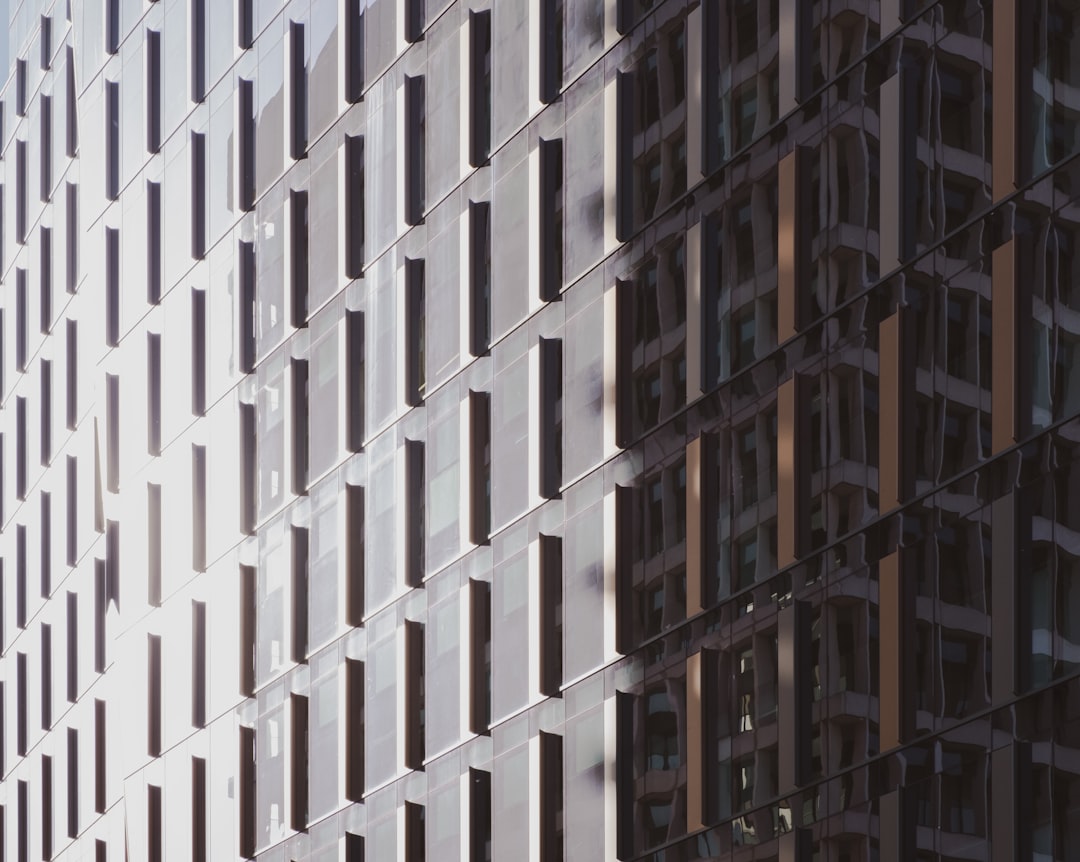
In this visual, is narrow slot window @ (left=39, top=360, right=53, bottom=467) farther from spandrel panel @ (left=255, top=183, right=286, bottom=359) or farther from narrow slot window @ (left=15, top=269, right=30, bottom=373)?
spandrel panel @ (left=255, top=183, right=286, bottom=359)

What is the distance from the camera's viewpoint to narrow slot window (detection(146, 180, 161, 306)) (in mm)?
55281

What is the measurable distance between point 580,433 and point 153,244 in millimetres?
22040

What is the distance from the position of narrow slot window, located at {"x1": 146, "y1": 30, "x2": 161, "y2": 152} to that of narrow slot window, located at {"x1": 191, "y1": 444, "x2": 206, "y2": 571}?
8472mm

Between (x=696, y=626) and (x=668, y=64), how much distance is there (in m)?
8.57

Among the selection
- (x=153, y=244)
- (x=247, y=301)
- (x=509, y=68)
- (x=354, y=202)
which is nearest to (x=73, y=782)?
(x=153, y=244)

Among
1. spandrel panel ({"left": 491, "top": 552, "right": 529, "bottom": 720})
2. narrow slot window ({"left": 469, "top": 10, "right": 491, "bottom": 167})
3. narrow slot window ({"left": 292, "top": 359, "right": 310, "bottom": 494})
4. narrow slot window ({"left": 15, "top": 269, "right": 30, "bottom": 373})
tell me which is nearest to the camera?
spandrel panel ({"left": 491, "top": 552, "right": 529, "bottom": 720})

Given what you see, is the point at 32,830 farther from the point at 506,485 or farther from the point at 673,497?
the point at 673,497

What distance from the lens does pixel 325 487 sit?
150 feet

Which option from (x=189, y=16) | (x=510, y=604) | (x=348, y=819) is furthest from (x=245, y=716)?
(x=189, y=16)

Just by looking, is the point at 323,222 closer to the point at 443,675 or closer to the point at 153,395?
the point at 153,395

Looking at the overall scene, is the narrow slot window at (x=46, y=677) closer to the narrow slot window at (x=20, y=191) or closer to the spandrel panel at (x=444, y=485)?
the narrow slot window at (x=20, y=191)

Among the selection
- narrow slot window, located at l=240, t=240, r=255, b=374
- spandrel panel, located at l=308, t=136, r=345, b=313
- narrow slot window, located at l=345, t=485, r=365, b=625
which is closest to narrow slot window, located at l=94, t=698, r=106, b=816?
narrow slot window, located at l=240, t=240, r=255, b=374

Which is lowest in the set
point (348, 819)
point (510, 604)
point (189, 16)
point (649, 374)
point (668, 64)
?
point (348, 819)

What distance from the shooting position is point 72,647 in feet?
204
